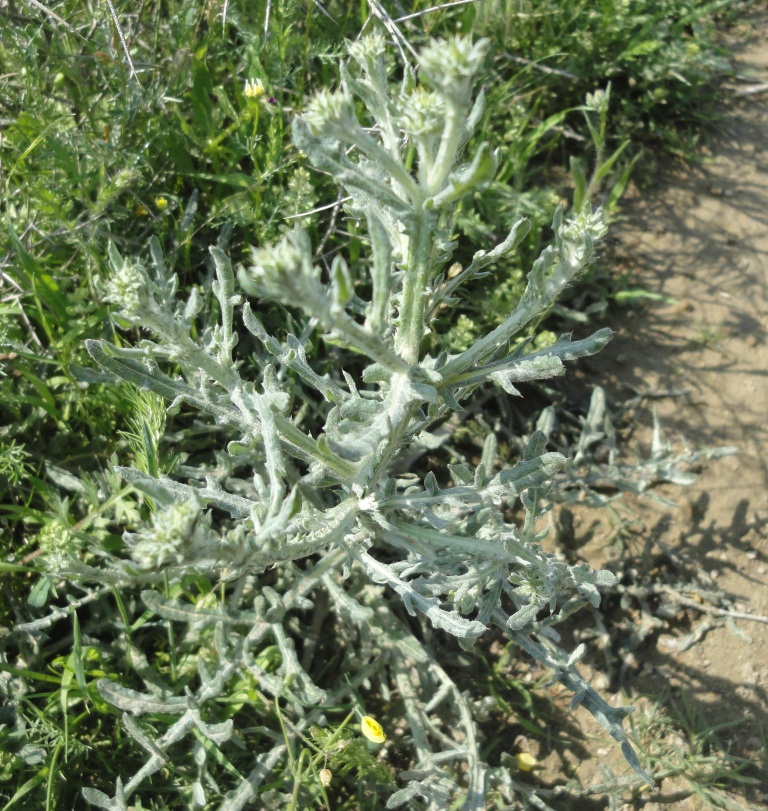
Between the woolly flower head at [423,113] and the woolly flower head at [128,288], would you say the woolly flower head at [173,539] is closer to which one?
the woolly flower head at [128,288]

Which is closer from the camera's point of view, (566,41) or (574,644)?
(574,644)

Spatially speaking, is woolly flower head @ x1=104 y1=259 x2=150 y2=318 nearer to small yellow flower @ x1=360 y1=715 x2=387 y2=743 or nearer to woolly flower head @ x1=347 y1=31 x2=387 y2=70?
woolly flower head @ x1=347 y1=31 x2=387 y2=70

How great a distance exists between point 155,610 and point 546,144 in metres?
2.84

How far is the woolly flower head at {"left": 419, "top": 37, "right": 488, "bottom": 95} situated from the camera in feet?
4.43

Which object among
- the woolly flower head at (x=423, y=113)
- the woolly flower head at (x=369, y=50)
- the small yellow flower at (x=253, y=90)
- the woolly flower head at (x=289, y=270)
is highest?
the woolly flower head at (x=369, y=50)

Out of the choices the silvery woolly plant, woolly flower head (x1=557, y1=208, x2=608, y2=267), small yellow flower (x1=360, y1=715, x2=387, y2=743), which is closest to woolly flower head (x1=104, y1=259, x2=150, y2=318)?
the silvery woolly plant

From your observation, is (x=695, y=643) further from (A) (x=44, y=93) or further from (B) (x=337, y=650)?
(A) (x=44, y=93)

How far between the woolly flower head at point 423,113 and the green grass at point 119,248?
133 cm

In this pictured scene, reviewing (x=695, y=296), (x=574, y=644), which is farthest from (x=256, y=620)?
(x=695, y=296)

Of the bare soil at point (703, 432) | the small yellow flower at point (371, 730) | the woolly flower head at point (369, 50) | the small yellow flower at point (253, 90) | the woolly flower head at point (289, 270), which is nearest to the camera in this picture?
the woolly flower head at point (289, 270)

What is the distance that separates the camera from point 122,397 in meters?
2.73

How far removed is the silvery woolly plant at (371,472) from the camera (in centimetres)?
150

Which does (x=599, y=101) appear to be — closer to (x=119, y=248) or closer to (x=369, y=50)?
(x=369, y=50)

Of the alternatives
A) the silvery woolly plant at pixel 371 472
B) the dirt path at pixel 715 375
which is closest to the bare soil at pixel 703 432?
the dirt path at pixel 715 375
